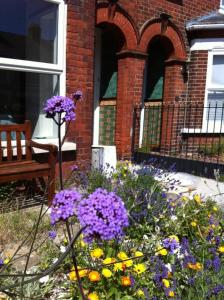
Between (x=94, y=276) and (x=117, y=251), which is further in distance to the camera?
(x=117, y=251)

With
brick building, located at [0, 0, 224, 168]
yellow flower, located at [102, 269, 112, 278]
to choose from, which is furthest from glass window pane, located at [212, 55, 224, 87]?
yellow flower, located at [102, 269, 112, 278]

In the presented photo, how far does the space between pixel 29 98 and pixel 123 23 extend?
2.64m

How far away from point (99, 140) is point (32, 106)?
117 inches

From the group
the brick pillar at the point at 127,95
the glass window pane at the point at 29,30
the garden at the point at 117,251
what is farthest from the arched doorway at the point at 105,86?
the garden at the point at 117,251

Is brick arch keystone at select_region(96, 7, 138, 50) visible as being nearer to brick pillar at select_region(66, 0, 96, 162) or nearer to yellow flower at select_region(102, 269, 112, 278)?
brick pillar at select_region(66, 0, 96, 162)

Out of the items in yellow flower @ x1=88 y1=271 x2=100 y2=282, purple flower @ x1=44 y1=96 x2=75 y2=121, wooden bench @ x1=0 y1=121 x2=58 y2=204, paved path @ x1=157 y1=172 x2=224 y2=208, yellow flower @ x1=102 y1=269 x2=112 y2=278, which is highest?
purple flower @ x1=44 y1=96 x2=75 y2=121

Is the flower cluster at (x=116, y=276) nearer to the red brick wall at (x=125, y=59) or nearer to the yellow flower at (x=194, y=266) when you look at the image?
the yellow flower at (x=194, y=266)

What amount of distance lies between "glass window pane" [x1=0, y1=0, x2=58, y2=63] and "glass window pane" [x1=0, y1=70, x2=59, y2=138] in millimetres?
291

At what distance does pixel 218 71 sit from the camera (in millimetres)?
7480

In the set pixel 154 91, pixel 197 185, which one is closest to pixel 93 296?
pixel 197 185

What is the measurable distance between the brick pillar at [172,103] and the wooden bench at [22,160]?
3.82 m

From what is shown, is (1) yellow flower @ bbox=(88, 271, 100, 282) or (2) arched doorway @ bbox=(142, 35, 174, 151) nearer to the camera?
(1) yellow flower @ bbox=(88, 271, 100, 282)

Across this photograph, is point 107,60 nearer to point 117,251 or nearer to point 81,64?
point 81,64

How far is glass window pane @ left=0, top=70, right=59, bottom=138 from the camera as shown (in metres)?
4.75
